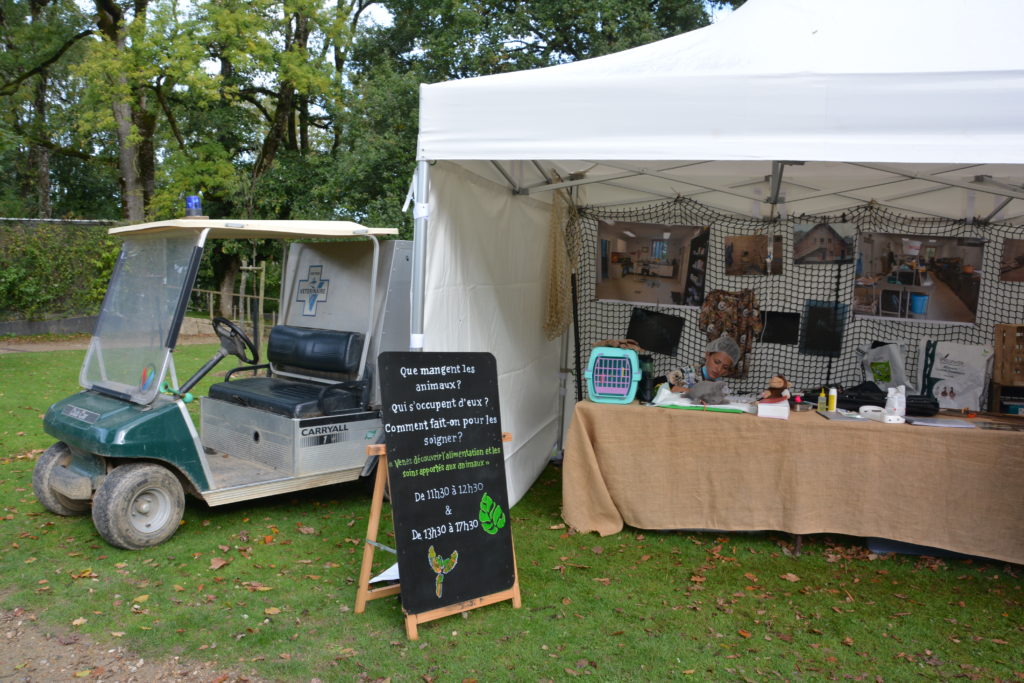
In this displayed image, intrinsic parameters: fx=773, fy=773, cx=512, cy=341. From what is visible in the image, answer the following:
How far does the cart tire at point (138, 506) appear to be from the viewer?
442cm

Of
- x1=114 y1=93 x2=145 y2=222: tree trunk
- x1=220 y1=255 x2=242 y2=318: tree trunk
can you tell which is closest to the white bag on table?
x1=220 y1=255 x2=242 y2=318: tree trunk

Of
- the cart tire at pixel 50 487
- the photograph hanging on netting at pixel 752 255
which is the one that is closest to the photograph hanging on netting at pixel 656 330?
the photograph hanging on netting at pixel 752 255

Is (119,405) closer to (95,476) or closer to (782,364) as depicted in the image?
(95,476)

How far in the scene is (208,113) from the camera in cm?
2002

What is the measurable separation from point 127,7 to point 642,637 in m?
20.3

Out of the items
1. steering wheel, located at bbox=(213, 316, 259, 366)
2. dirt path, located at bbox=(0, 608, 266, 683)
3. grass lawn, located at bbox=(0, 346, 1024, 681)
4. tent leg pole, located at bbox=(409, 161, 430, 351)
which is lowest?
dirt path, located at bbox=(0, 608, 266, 683)

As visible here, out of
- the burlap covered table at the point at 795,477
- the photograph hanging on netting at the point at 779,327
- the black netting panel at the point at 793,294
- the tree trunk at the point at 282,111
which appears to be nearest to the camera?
the burlap covered table at the point at 795,477

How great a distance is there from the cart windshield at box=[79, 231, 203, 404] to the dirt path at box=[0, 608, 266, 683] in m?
1.46

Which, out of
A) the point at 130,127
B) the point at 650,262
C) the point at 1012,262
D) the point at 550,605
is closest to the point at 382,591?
the point at 550,605

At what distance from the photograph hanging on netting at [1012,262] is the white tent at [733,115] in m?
0.90

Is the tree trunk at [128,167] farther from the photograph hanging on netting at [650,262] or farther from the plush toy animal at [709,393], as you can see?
the plush toy animal at [709,393]

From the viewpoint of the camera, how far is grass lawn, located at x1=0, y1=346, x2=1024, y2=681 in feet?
11.6

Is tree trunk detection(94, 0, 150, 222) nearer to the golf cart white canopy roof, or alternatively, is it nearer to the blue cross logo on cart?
the blue cross logo on cart

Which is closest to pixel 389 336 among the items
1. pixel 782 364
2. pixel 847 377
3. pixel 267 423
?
pixel 267 423
